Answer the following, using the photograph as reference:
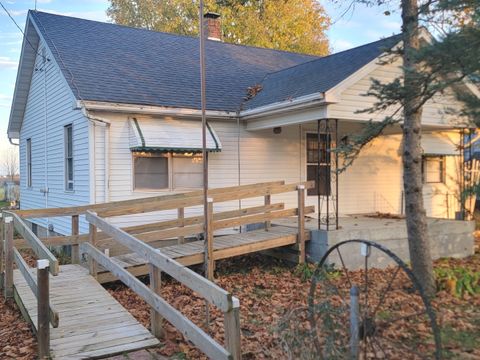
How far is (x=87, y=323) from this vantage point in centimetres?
504

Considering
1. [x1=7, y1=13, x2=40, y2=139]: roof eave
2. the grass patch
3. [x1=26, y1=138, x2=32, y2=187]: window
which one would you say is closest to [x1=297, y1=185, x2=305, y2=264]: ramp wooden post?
the grass patch

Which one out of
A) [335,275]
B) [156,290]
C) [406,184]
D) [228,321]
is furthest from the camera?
[335,275]

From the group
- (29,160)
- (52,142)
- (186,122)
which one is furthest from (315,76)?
(29,160)

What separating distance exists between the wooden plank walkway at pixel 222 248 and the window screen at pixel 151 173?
2.29 meters

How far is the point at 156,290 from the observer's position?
16.4 feet

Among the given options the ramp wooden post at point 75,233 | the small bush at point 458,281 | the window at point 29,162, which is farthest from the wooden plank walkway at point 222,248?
the window at point 29,162

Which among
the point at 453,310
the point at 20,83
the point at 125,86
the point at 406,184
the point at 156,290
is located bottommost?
the point at 453,310

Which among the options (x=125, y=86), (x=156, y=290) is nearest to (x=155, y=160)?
(x=125, y=86)

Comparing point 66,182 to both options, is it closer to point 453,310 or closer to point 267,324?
point 267,324

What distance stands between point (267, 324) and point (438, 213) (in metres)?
10.4

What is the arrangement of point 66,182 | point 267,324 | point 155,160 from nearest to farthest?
point 267,324 < point 155,160 < point 66,182

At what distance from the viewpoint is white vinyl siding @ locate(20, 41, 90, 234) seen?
10.1 metres

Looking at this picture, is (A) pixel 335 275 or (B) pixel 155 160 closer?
(A) pixel 335 275

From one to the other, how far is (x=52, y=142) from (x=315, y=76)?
23.9ft
